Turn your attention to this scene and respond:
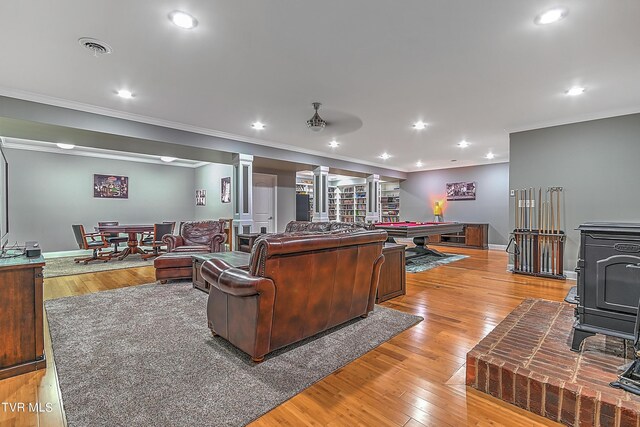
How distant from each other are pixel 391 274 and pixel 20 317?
337 centimetres

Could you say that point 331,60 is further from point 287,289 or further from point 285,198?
point 285,198

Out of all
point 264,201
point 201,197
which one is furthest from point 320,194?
point 201,197

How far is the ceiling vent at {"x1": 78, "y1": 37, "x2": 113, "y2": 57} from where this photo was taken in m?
2.50

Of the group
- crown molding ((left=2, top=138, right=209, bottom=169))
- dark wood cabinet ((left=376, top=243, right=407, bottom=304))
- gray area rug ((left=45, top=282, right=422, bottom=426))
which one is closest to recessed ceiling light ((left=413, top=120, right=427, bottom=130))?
dark wood cabinet ((left=376, top=243, right=407, bottom=304))

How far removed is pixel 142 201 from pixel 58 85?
5.80 meters

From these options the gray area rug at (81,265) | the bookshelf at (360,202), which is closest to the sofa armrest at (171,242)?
the gray area rug at (81,265)

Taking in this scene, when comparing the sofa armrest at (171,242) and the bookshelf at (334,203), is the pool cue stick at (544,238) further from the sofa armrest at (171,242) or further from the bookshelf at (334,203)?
the bookshelf at (334,203)

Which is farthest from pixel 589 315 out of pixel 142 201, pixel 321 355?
pixel 142 201

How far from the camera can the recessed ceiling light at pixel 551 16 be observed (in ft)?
6.91

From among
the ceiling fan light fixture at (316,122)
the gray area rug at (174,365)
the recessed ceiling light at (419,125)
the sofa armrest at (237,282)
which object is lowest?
the gray area rug at (174,365)

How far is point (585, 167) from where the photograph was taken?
4566 millimetres

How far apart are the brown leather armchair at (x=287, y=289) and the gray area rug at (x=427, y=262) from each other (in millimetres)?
3083

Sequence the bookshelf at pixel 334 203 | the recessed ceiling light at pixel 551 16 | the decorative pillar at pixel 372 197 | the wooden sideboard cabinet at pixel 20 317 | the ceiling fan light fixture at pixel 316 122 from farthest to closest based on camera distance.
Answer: the bookshelf at pixel 334 203, the decorative pillar at pixel 372 197, the ceiling fan light fixture at pixel 316 122, the recessed ceiling light at pixel 551 16, the wooden sideboard cabinet at pixel 20 317

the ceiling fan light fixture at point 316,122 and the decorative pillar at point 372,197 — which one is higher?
the ceiling fan light fixture at point 316,122
